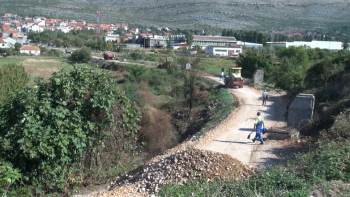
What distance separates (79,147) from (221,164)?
3.64 meters

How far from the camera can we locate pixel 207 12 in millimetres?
141250

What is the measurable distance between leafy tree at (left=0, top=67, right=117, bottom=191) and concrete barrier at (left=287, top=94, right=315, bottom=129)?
284 inches

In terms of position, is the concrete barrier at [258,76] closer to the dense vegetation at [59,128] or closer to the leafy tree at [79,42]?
the dense vegetation at [59,128]

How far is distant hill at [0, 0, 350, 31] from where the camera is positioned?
124m

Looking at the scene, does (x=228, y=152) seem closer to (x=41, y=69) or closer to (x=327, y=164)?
(x=327, y=164)

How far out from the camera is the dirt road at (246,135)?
36.9 feet

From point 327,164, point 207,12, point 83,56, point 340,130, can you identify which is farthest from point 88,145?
point 207,12

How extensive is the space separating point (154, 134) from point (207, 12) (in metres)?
130

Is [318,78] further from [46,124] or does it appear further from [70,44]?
[70,44]

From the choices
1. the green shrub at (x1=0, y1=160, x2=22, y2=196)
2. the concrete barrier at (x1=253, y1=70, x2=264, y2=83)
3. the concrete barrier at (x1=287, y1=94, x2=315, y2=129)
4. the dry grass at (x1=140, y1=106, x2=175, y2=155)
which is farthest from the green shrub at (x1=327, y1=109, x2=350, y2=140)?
the concrete barrier at (x1=253, y1=70, x2=264, y2=83)

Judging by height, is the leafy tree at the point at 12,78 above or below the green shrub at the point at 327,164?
below

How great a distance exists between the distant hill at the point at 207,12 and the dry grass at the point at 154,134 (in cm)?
10437

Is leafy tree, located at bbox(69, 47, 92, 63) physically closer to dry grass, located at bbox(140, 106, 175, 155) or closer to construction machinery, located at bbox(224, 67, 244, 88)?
→ construction machinery, located at bbox(224, 67, 244, 88)

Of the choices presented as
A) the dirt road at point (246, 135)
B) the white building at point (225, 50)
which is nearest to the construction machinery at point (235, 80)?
the dirt road at point (246, 135)
